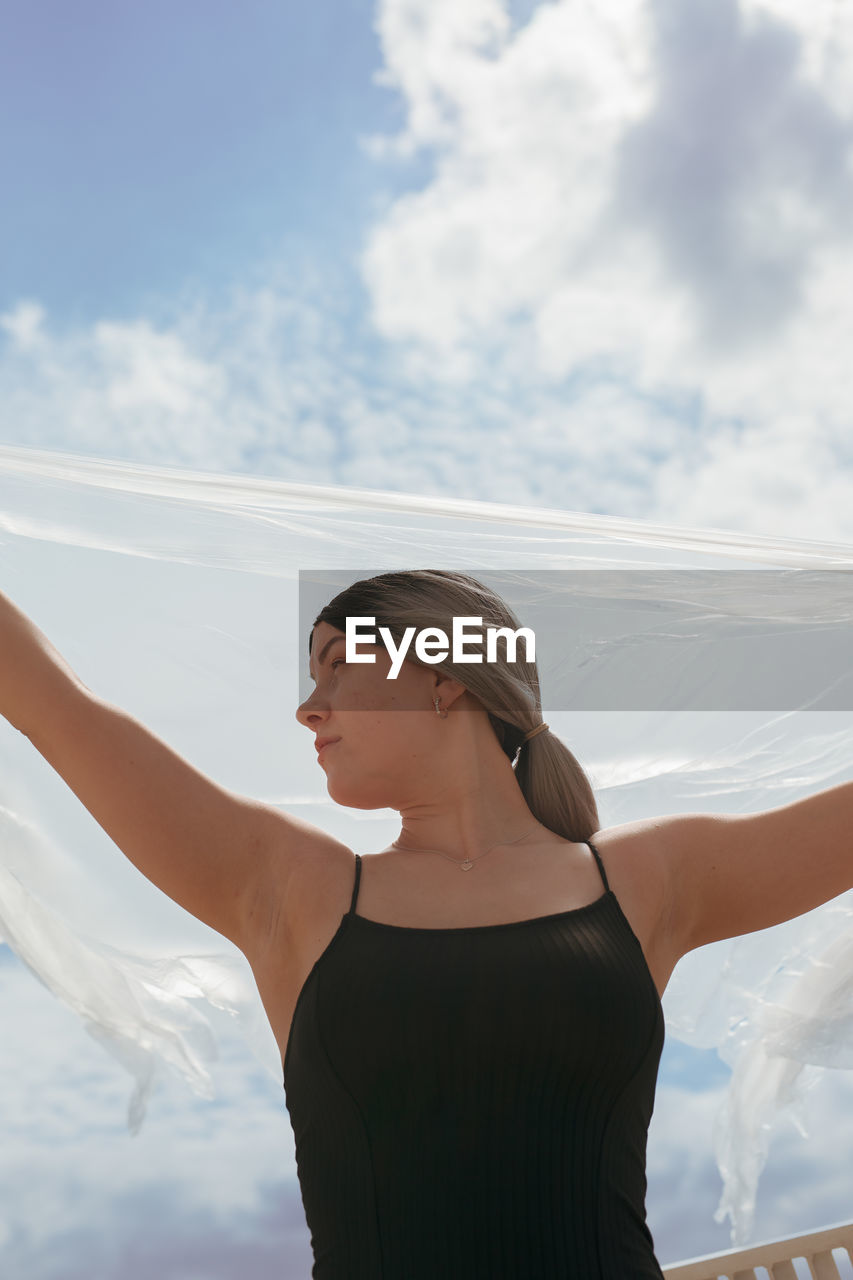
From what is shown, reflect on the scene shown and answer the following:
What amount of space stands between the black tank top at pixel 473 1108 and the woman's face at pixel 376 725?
0.57 ft

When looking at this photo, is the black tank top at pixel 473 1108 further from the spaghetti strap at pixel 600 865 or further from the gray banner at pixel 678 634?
the gray banner at pixel 678 634

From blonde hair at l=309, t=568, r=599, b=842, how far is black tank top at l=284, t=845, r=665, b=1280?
208mm

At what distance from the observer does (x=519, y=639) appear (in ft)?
3.62

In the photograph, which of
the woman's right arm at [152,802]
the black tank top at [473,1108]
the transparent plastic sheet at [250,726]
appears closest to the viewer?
the black tank top at [473,1108]

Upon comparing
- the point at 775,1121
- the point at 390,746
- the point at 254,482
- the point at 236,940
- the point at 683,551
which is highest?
the point at 254,482

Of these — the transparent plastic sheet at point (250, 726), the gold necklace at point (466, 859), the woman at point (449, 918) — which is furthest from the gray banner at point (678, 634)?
the gold necklace at point (466, 859)

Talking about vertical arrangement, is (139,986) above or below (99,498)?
below

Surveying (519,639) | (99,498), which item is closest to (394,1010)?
(519,639)

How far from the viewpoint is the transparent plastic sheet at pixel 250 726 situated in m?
1.29

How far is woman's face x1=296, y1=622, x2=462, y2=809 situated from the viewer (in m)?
0.98

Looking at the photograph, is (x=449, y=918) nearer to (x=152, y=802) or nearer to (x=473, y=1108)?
(x=473, y=1108)

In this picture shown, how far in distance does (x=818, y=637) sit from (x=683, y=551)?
0.76 ft

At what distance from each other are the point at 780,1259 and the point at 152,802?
1.29 meters

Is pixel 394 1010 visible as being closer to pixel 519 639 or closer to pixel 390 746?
pixel 390 746
